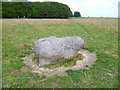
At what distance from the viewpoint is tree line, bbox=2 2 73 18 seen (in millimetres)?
38938

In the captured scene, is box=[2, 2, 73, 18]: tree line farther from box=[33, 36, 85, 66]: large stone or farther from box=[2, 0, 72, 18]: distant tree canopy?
box=[33, 36, 85, 66]: large stone

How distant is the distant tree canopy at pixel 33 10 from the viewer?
128ft

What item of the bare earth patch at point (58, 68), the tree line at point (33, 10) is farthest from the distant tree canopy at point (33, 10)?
the bare earth patch at point (58, 68)

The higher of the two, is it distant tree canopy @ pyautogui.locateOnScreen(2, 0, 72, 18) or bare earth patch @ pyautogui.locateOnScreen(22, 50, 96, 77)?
distant tree canopy @ pyautogui.locateOnScreen(2, 0, 72, 18)

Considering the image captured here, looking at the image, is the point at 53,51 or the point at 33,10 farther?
the point at 33,10

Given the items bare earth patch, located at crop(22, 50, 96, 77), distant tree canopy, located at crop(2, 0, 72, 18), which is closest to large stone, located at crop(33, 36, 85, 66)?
bare earth patch, located at crop(22, 50, 96, 77)

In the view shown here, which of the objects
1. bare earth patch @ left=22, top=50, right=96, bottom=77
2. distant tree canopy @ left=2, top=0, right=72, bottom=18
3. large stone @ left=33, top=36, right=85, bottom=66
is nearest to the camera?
bare earth patch @ left=22, top=50, right=96, bottom=77

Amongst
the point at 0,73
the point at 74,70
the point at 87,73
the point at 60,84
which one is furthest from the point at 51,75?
the point at 0,73

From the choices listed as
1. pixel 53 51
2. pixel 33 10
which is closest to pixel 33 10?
pixel 33 10

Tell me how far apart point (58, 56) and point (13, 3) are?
39.9m

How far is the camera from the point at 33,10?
4328 cm

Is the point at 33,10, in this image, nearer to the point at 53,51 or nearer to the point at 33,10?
the point at 33,10

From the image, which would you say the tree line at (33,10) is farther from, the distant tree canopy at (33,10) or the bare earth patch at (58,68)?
the bare earth patch at (58,68)

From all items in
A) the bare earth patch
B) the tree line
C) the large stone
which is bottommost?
the bare earth patch
